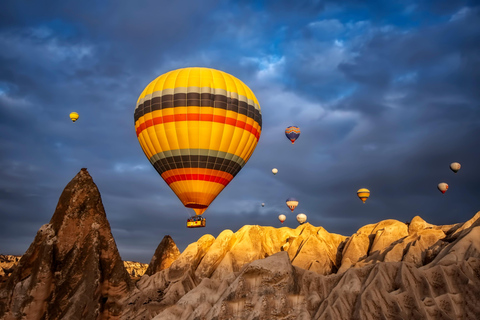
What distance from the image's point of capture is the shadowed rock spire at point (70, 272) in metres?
14.9

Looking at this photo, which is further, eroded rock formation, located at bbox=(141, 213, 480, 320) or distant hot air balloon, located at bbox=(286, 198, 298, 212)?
distant hot air balloon, located at bbox=(286, 198, 298, 212)

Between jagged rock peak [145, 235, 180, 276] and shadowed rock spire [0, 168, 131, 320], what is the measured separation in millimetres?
47895

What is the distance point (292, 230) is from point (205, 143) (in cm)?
→ 3065

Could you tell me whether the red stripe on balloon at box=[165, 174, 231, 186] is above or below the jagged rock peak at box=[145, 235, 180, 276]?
above

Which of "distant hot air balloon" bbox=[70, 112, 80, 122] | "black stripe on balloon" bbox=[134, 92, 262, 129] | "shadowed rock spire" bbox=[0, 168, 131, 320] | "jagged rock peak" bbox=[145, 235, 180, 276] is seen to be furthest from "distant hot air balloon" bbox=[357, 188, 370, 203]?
"shadowed rock spire" bbox=[0, 168, 131, 320]

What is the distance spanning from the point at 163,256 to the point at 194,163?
2395 centimetres

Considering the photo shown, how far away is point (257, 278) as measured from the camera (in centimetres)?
2719

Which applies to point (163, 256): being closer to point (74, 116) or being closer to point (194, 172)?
point (194, 172)

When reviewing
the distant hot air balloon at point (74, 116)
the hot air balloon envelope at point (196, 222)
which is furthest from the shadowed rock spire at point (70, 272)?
the distant hot air balloon at point (74, 116)

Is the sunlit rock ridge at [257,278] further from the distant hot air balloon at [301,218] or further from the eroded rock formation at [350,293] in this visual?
the distant hot air balloon at [301,218]

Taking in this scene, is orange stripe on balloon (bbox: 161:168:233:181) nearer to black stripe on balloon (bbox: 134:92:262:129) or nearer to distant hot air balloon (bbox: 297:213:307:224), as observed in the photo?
black stripe on balloon (bbox: 134:92:262:129)

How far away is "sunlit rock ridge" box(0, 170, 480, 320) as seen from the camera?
15250 mm

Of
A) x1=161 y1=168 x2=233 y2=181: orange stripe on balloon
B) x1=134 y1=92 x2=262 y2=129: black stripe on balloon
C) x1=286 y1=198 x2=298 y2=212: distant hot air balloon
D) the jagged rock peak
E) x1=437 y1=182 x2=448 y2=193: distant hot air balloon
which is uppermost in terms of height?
x1=134 y1=92 x2=262 y2=129: black stripe on balloon

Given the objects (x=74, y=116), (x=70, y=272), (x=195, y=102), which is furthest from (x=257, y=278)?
(x=74, y=116)
